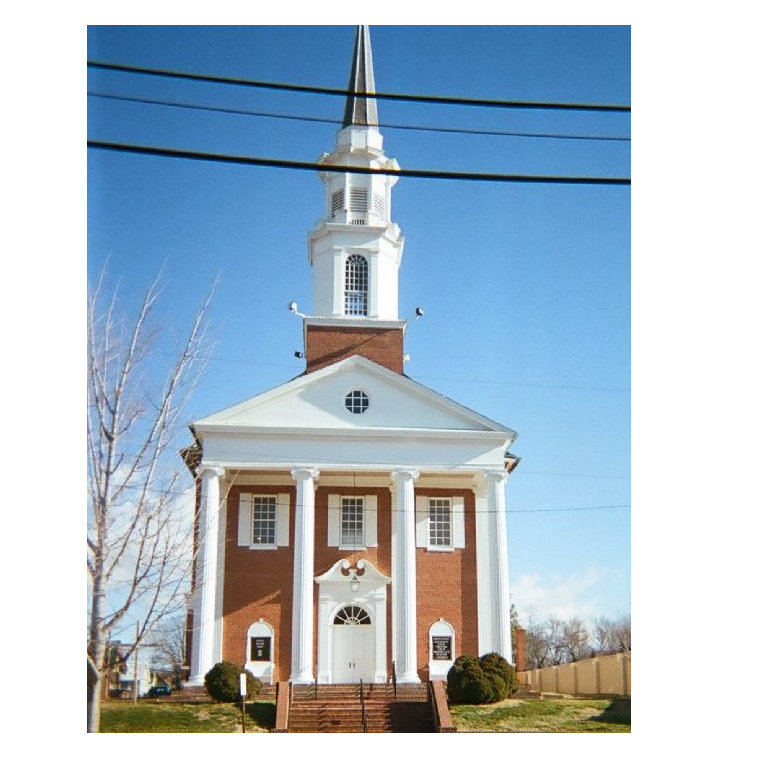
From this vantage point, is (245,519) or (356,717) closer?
(356,717)

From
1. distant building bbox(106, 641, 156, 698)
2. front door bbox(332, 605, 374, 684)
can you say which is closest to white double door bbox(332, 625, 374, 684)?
front door bbox(332, 605, 374, 684)

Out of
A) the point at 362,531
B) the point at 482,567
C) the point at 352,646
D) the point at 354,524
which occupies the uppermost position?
the point at 354,524

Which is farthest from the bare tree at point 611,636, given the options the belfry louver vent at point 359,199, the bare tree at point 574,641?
the belfry louver vent at point 359,199

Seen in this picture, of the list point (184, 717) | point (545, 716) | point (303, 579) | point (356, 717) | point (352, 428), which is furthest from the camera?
point (352, 428)

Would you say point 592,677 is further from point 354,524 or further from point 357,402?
point 357,402

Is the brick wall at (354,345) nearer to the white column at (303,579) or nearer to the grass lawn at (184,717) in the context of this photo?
the white column at (303,579)

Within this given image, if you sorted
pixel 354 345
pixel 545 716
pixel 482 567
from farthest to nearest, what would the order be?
pixel 354 345
pixel 482 567
pixel 545 716

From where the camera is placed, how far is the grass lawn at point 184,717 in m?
17.0

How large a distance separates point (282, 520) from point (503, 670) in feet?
19.3

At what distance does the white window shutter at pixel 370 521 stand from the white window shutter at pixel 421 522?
0.92 metres

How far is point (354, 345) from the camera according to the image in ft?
89.8

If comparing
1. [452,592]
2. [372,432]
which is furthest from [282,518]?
[452,592]
